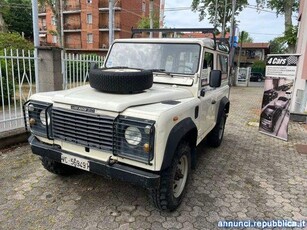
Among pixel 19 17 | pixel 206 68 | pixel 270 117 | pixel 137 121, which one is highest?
pixel 19 17

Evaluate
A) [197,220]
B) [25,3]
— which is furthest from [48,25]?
[197,220]

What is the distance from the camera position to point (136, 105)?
8.63ft

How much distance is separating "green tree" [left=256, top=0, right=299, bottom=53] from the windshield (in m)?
13.0

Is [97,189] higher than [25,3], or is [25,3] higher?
[25,3]

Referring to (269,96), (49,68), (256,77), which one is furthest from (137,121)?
(256,77)

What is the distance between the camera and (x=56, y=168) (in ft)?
11.9

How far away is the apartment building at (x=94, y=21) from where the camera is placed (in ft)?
111

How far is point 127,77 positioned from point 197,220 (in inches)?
72.8

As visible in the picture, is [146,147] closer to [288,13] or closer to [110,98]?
[110,98]

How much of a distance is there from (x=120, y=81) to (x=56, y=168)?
5.74 feet

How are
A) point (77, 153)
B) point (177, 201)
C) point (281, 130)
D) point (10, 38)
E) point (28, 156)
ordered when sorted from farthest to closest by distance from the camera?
point (10, 38)
point (281, 130)
point (28, 156)
point (177, 201)
point (77, 153)

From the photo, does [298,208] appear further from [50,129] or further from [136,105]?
[50,129]

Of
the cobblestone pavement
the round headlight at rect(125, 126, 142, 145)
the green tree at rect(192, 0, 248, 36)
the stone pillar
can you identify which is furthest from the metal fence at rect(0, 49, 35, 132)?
the green tree at rect(192, 0, 248, 36)

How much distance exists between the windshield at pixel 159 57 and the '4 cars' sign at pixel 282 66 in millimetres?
3695
